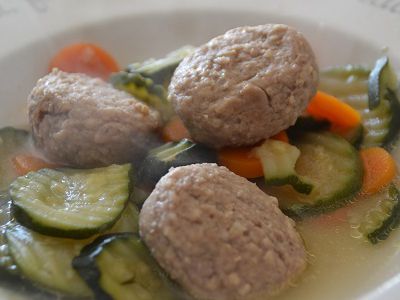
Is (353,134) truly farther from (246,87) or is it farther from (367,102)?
(246,87)

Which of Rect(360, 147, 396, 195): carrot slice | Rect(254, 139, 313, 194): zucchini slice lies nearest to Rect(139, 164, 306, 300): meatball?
Rect(254, 139, 313, 194): zucchini slice

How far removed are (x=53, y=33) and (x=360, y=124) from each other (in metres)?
1.97

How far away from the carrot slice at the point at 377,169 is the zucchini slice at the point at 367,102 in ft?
0.35

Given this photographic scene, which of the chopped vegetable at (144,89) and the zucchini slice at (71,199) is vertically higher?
the chopped vegetable at (144,89)

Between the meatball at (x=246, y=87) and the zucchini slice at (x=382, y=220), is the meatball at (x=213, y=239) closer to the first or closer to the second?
the meatball at (x=246, y=87)

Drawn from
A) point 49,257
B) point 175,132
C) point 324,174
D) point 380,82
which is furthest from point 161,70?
point 49,257

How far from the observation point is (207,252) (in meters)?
1.83

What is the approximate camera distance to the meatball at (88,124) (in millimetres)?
2352

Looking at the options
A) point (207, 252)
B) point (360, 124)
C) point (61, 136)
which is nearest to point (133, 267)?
point (207, 252)

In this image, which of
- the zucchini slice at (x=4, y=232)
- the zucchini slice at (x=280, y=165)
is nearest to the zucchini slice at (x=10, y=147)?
the zucchini slice at (x=4, y=232)

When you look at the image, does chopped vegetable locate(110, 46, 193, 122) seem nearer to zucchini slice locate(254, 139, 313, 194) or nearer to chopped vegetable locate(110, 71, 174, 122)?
chopped vegetable locate(110, 71, 174, 122)

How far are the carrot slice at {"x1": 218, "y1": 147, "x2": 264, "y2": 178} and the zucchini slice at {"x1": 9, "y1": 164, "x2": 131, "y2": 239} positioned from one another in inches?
16.7

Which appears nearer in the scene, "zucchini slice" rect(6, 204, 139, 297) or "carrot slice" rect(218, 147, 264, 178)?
"zucchini slice" rect(6, 204, 139, 297)

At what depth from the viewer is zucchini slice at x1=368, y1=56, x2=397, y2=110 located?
273 cm
